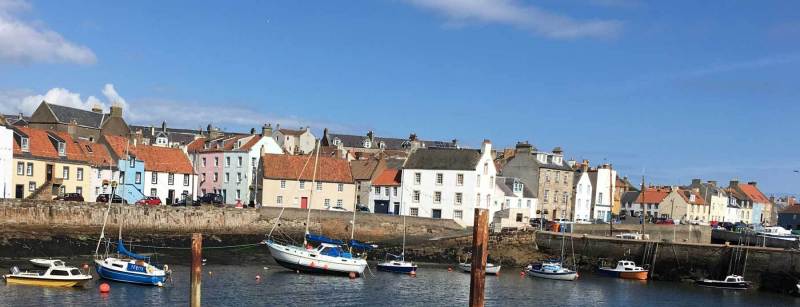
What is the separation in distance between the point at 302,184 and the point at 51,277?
41.1 metres

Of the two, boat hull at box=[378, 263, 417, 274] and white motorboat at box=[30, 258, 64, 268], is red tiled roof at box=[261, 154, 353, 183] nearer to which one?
boat hull at box=[378, 263, 417, 274]

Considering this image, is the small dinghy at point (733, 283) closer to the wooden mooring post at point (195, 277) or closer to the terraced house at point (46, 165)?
the wooden mooring post at point (195, 277)

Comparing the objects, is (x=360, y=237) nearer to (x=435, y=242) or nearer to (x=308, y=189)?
(x=435, y=242)

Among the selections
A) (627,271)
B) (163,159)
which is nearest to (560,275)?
(627,271)

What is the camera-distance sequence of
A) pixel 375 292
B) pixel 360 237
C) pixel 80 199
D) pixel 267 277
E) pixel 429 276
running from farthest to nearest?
pixel 360 237 < pixel 80 199 < pixel 429 276 < pixel 267 277 < pixel 375 292

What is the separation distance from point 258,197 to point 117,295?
41.3m

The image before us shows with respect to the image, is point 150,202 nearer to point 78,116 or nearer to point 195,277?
point 78,116

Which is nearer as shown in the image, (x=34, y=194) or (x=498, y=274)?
(x=498, y=274)

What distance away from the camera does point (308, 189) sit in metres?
80.9

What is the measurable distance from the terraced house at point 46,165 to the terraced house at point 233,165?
55.9ft

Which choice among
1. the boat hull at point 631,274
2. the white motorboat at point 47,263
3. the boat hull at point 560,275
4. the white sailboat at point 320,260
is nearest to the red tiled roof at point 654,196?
the boat hull at point 631,274

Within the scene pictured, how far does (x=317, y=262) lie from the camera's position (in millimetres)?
53688

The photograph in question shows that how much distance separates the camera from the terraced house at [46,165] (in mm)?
65000

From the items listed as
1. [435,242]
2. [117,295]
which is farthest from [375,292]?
[435,242]
